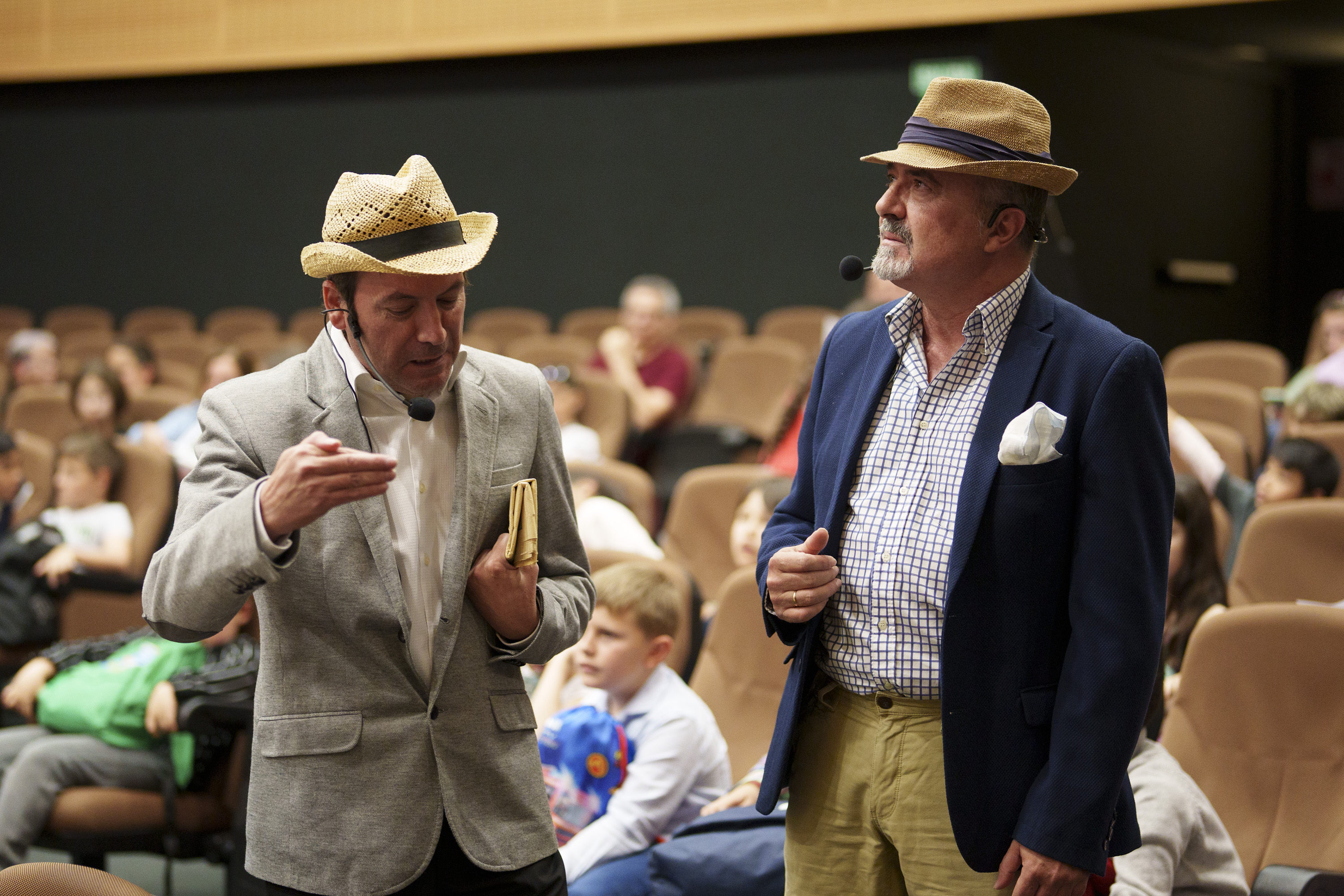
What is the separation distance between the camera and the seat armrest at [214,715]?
2.75 meters

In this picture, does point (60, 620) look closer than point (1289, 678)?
No

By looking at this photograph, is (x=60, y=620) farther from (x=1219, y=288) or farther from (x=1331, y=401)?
(x=1219, y=288)

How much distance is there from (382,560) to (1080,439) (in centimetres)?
75

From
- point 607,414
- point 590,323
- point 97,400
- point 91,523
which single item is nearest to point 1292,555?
point 607,414

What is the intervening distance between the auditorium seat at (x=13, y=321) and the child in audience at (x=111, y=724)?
6670 mm

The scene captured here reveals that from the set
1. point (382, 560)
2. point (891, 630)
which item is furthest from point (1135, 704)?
point (382, 560)

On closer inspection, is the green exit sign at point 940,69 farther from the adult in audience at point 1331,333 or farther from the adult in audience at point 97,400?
the adult in audience at point 97,400

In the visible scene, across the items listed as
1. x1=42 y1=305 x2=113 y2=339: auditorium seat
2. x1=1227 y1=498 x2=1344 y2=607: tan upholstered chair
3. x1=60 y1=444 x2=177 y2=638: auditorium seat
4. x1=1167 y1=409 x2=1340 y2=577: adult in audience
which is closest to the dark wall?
x1=42 y1=305 x2=113 y2=339: auditorium seat

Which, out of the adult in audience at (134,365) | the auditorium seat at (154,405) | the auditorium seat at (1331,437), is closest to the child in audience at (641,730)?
the auditorium seat at (1331,437)

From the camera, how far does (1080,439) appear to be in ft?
4.55

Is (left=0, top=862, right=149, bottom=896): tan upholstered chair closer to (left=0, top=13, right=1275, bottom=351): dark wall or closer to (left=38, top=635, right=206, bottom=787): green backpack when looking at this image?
(left=38, top=635, right=206, bottom=787): green backpack

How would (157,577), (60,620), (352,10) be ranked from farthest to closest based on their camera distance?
(352,10) → (60,620) → (157,577)

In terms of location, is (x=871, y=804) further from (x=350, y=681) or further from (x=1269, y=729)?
(x=1269, y=729)

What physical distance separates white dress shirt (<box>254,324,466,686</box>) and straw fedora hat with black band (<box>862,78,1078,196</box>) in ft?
1.88
